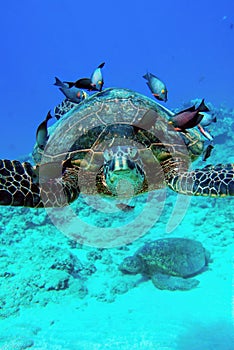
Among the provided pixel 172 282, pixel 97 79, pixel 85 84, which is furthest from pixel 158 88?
pixel 172 282

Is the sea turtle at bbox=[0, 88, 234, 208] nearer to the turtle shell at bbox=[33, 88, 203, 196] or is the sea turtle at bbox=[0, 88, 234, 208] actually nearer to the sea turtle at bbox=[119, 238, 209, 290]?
the turtle shell at bbox=[33, 88, 203, 196]

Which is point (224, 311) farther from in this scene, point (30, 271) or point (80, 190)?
point (30, 271)

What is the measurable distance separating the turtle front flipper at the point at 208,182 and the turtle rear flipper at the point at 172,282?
11.1ft

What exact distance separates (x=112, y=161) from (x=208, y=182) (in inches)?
58.4

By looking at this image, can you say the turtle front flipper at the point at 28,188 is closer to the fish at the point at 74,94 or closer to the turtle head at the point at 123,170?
the turtle head at the point at 123,170

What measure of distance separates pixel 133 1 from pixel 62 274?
210333 mm

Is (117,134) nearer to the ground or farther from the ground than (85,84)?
nearer to the ground

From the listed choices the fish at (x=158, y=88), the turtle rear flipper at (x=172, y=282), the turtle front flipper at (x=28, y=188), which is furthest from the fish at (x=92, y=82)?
the turtle rear flipper at (x=172, y=282)

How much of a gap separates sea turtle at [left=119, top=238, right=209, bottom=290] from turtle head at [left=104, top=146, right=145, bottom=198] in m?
3.75

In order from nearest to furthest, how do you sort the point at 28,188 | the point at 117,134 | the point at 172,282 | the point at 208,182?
1. the point at 28,188
2. the point at 208,182
3. the point at 117,134
4. the point at 172,282

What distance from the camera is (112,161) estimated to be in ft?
11.9

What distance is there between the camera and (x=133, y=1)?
609 ft

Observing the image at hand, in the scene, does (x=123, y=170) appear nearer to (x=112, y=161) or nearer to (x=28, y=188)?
(x=112, y=161)

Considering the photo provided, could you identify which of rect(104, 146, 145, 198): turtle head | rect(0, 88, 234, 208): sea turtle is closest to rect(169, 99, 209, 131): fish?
rect(0, 88, 234, 208): sea turtle
